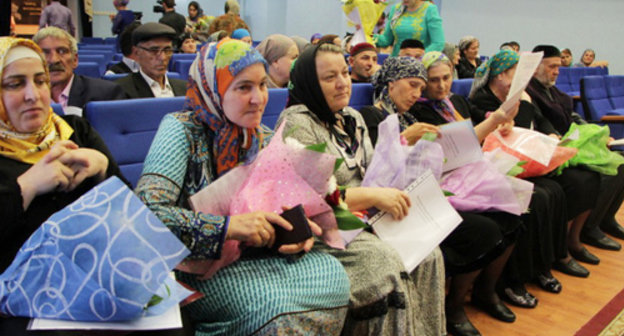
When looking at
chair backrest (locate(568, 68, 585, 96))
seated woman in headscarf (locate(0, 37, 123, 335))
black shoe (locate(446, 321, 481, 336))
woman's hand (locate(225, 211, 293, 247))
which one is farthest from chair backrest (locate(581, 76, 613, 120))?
seated woman in headscarf (locate(0, 37, 123, 335))

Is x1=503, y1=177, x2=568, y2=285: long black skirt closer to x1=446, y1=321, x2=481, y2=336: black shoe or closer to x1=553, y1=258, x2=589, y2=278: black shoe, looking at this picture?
x1=553, y1=258, x2=589, y2=278: black shoe

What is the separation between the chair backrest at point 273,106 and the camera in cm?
260

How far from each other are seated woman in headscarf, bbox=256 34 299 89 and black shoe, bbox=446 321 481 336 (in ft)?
5.95

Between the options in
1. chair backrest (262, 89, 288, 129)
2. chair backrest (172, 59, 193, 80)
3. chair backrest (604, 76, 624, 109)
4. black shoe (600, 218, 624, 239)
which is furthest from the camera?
chair backrest (604, 76, 624, 109)

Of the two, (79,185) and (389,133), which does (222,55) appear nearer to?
(79,185)

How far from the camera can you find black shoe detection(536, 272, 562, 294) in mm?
2820

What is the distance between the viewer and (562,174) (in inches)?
117

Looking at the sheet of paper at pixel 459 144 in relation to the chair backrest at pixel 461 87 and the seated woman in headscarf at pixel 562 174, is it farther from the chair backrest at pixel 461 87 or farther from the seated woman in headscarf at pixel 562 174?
the chair backrest at pixel 461 87

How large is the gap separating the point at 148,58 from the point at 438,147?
1.97 meters

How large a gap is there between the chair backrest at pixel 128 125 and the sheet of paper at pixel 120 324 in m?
1.05

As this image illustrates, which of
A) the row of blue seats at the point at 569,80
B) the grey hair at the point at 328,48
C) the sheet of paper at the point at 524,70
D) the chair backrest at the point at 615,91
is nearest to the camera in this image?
the grey hair at the point at 328,48

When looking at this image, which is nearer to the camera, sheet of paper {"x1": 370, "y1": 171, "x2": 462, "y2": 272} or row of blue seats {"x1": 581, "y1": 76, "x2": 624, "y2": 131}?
sheet of paper {"x1": 370, "y1": 171, "x2": 462, "y2": 272}

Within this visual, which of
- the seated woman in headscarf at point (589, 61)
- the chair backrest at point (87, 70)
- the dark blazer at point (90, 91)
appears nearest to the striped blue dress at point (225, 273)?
the dark blazer at point (90, 91)

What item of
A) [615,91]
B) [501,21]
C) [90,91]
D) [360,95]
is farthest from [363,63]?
[501,21]
